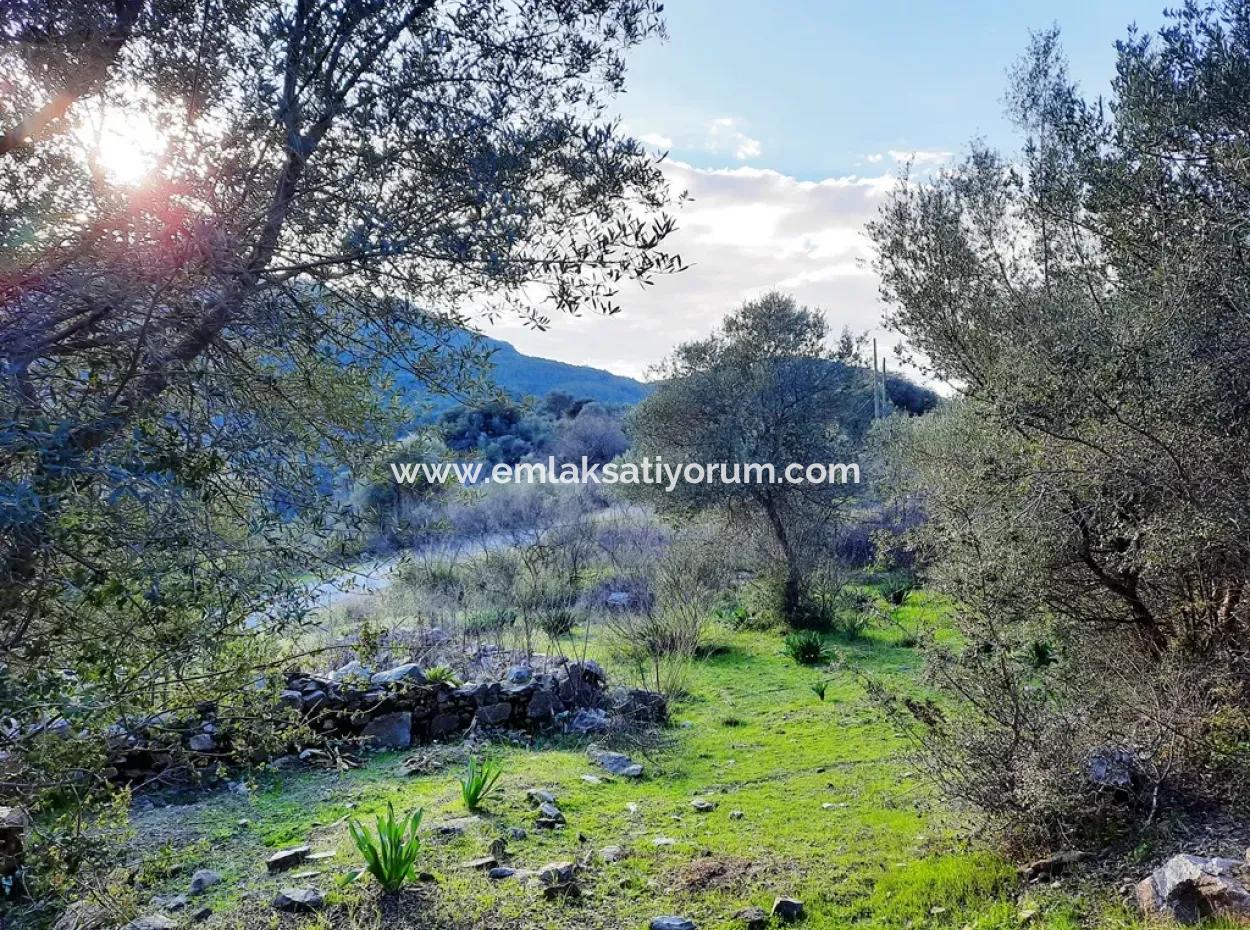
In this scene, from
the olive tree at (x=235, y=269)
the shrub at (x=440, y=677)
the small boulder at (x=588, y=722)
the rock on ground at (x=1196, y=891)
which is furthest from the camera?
the small boulder at (x=588, y=722)

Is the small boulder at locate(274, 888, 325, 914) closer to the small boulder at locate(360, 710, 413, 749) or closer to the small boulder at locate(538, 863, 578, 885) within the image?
the small boulder at locate(538, 863, 578, 885)

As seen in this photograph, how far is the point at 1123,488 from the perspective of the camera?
447cm

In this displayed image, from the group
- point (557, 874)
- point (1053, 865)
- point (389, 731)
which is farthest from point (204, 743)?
point (1053, 865)

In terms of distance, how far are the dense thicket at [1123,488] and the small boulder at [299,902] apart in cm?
353

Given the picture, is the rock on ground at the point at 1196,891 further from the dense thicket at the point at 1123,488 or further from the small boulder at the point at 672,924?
the small boulder at the point at 672,924

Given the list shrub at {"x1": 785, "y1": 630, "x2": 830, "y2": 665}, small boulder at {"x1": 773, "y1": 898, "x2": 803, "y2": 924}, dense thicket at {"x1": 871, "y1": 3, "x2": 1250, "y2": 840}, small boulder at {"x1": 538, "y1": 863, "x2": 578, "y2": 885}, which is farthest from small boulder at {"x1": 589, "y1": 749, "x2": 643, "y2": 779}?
shrub at {"x1": 785, "y1": 630, "x2": 830, "y2": 665}

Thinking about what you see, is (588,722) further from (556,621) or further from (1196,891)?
(1196,891)

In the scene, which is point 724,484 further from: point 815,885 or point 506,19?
point 506,19

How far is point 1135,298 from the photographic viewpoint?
15.7 feet

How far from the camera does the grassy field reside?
390 centimetres

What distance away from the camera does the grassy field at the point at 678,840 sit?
12.8 feet

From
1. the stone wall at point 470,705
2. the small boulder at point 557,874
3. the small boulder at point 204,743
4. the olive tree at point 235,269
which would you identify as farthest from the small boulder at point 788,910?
the small boulder at point 204,743

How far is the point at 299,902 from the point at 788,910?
2.53m

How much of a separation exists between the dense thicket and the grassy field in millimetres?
629
